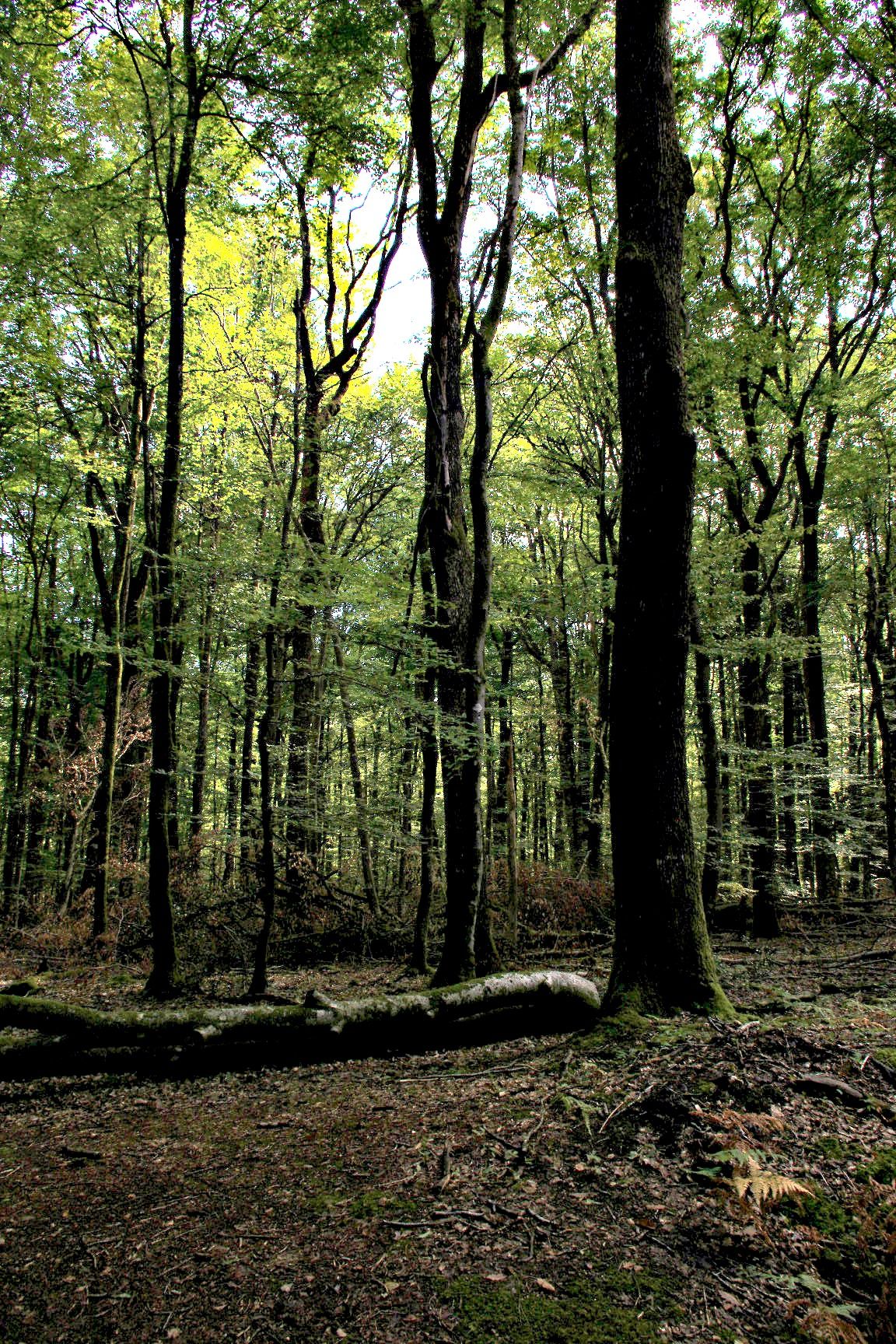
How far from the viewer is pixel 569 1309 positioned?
2.09 m

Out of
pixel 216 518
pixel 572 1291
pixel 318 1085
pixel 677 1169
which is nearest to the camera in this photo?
pixel 572 1291

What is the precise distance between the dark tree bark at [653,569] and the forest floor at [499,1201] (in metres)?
0.52

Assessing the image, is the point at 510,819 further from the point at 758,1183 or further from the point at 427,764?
the point at 758,1183

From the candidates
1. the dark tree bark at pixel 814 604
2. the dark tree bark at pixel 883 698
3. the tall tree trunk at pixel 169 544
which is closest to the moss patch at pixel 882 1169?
the tall tree trunk at pixel 169 544

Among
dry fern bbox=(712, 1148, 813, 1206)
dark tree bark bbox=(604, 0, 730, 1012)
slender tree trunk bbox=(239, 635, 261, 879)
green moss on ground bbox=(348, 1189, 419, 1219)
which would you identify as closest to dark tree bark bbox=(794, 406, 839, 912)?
dark tree bark bbox=(604, 0, 730, 1012)

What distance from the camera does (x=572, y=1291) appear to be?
7.11ft

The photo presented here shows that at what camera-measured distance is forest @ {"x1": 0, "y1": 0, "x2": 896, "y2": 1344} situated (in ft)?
8.71

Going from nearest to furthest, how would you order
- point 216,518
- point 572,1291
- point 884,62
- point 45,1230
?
point 572,1291, point 45,1230, point 884,62, point 216,518

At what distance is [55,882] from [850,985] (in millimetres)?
16630

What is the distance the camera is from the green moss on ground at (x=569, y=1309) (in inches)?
77.8

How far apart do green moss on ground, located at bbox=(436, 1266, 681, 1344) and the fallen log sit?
2398 millimetres

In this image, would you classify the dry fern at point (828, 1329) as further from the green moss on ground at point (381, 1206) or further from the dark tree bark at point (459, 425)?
the dark tree bark at point (459, 425)

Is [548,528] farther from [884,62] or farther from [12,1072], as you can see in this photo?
[12,1072]

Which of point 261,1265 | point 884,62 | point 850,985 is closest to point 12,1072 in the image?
point 261,1265
